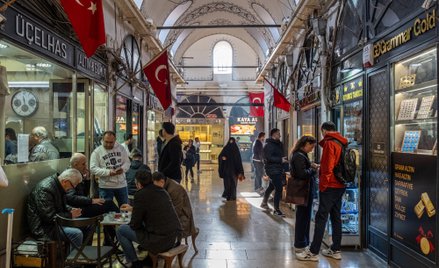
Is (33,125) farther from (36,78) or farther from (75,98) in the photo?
(75,98)

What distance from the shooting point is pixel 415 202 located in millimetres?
4129

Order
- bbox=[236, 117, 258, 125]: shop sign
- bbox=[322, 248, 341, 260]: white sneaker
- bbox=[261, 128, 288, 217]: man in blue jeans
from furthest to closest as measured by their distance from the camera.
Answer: bbox=[236, 117, 258, 125]: shop sign
bbox=[261, 128, 288, 217]: man in blue jeans
bbox=[322, 248, 341, 260]: white sneaker

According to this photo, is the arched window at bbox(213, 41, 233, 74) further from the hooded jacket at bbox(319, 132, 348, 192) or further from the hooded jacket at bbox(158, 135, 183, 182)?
the hooded jacket at bbox(319, 132, 348, 192)

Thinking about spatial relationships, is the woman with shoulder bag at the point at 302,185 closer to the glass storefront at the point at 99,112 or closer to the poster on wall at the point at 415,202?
the poster on wall at the point at 415,202

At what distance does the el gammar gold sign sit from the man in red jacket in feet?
3.70

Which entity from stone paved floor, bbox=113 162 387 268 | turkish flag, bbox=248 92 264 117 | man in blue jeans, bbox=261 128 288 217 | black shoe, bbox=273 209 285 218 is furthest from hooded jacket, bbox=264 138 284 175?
turkish flag, bbox=248 92 264 117

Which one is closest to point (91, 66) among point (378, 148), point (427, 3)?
point (378, 148)

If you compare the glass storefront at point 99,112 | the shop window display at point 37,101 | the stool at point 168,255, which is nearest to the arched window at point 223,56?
the glass storefront at point 99,112

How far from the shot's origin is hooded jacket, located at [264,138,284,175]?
8.02 meters

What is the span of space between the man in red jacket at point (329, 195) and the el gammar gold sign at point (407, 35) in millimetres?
1128

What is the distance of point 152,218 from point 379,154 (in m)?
2.98

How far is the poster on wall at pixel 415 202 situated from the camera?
12.5 feet

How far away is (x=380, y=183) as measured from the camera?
199 inches

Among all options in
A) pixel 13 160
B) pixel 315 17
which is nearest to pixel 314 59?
pixel 315 17
